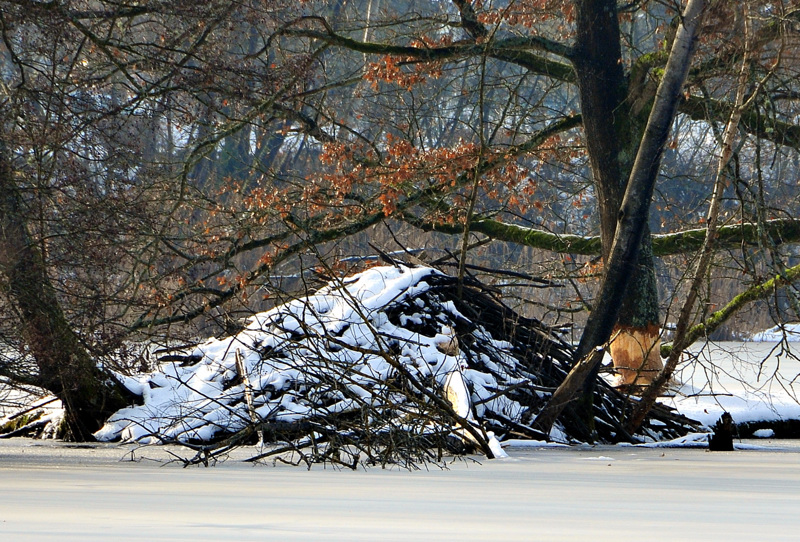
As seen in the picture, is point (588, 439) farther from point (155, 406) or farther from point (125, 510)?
point (125, 510)

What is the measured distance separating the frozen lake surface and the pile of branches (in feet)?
1.28

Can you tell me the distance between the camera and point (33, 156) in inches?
293

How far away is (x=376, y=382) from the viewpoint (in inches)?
257

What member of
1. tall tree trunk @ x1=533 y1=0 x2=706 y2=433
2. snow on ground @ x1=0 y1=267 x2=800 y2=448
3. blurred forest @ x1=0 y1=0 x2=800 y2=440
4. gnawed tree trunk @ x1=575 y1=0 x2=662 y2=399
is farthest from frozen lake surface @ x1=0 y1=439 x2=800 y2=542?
gnawed tree trunk @ x1=575 y1=0 x2=662 y2=399

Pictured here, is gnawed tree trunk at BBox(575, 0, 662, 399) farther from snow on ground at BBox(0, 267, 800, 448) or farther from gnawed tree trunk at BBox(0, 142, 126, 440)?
gnawed tree trunk at BBox(0, 142, 126, 440)

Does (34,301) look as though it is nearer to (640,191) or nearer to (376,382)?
(376,382)

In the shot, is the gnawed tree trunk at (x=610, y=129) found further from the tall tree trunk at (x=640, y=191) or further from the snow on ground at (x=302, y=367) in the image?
the snow on ground at (x=302, y=367)

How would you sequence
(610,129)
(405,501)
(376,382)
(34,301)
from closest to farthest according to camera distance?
1. (405,501)
2. (376,382)
3. (34,301)
4. (610,129)

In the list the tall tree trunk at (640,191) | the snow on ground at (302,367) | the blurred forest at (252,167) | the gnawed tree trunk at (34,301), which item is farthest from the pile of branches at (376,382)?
the gnawed tree trunk at (34,301)

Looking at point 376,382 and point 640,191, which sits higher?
point 640,191

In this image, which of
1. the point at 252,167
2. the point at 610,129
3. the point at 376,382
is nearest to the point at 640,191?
the point at 376,382

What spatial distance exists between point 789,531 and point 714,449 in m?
5.27

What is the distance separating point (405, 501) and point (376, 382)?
109 inches

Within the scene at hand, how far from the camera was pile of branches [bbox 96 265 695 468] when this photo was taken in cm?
632
